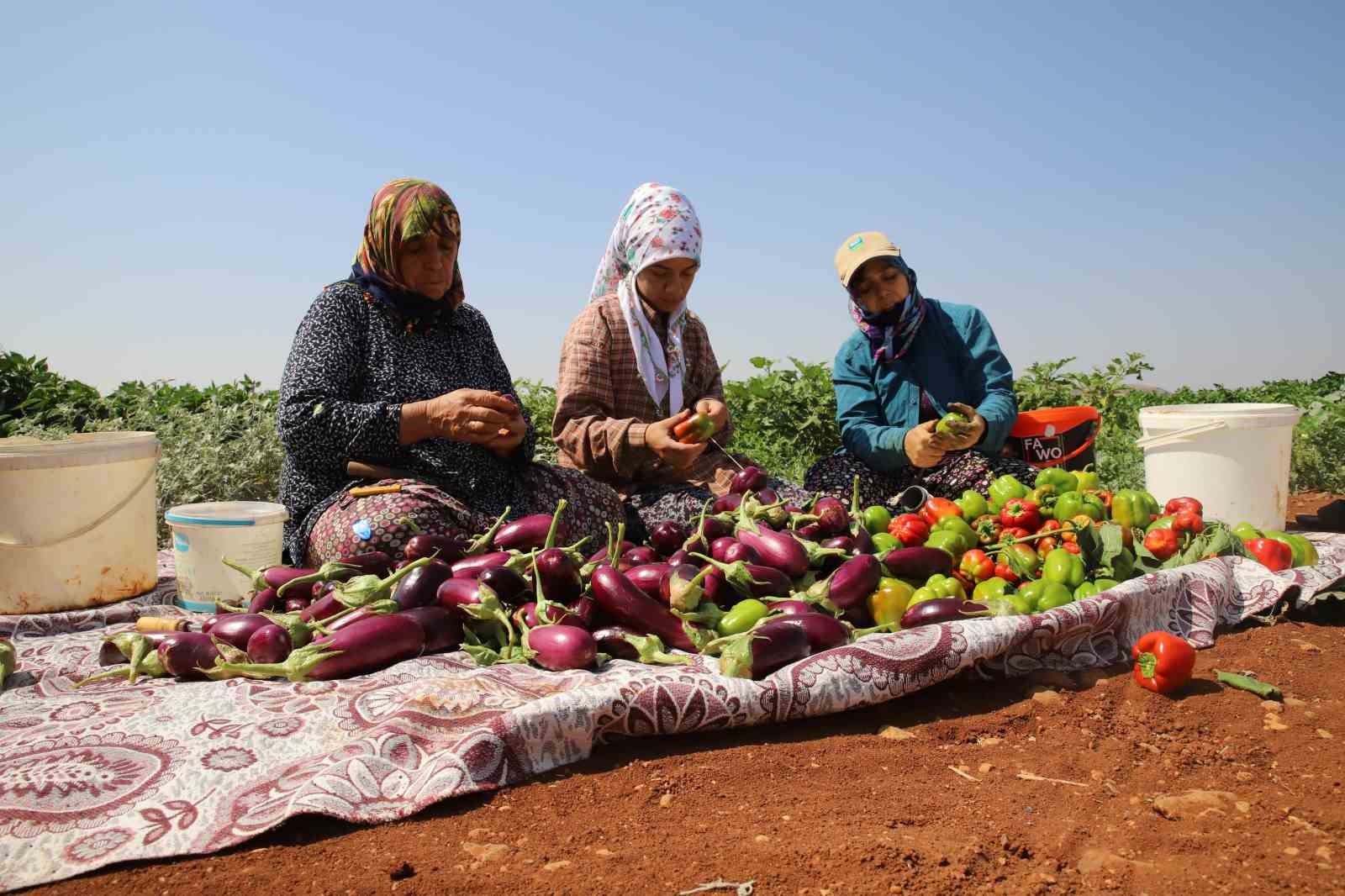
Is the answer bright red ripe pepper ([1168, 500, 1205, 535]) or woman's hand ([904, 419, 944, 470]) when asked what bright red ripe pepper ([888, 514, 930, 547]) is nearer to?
woman's hand ([904, 419, 944, 470])

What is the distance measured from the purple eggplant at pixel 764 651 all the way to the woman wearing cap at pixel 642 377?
175 cm

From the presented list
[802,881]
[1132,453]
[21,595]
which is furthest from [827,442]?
[802,881]

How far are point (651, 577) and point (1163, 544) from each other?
6.84ft

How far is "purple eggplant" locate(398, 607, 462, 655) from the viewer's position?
2926mm

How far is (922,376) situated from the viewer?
5.30m

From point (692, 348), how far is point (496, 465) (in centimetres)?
141

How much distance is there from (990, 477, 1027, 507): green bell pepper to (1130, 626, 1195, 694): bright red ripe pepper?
1.48 meters

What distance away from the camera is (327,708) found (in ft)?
8.18

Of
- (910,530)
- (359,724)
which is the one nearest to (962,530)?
(910,530)

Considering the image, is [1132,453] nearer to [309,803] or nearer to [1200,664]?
[1200,664]

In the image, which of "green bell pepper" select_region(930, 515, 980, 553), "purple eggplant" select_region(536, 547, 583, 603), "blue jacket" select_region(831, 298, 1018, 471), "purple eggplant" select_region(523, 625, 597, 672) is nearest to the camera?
"purple eggplant" select_region(523, 625, 597, 672)

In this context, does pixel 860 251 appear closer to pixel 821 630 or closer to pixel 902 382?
pixel 902 382

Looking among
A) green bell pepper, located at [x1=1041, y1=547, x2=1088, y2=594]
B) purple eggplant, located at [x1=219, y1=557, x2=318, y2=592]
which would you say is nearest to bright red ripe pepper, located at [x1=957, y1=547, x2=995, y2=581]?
green bell pepper, located at [x1=1041, y1=547, x2=1088, y2=594]

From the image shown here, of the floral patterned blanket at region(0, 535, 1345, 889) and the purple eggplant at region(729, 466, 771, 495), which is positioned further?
the purple eggplant at region(729, 466, 771, 495)
